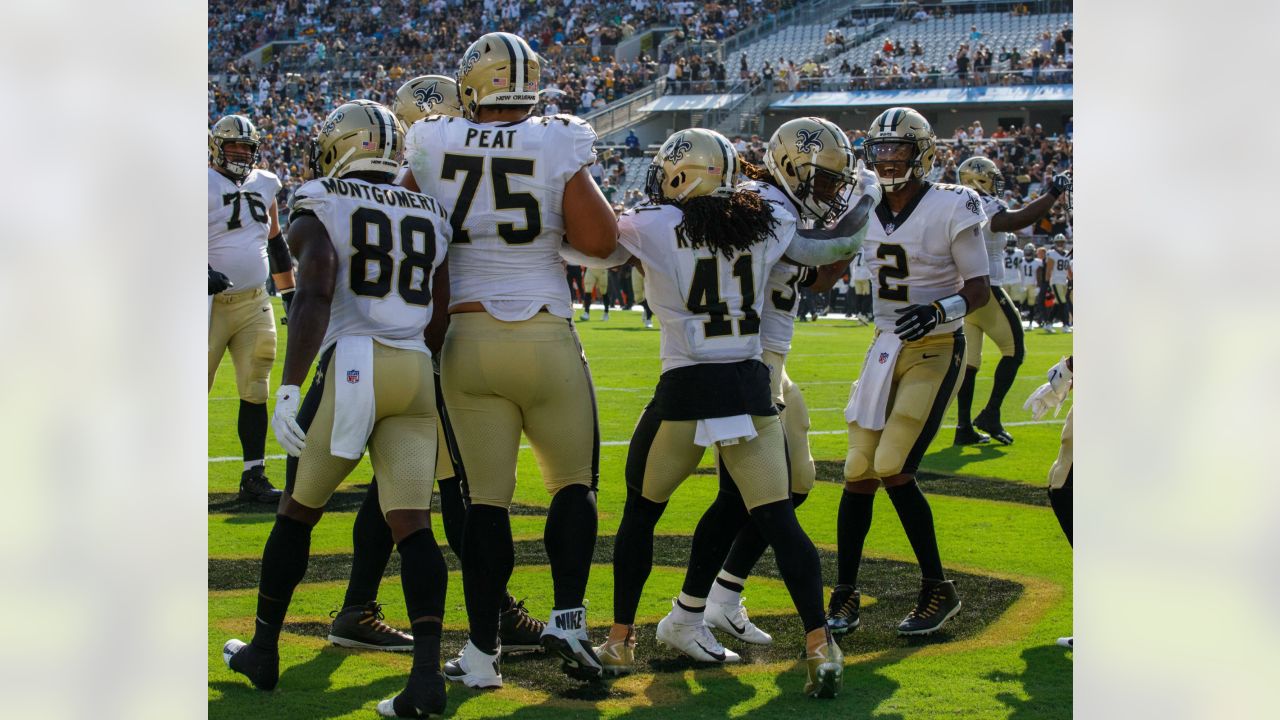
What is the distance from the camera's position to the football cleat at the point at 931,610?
500cm

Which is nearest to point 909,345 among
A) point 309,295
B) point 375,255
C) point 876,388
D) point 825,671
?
point 876,388

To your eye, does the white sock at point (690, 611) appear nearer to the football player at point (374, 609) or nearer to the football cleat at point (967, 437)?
the football player at point (374, 609)

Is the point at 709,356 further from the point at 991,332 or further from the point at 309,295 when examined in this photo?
the point at 991,332

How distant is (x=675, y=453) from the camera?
14.8 feet

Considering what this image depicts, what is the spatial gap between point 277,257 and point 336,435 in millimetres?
3527

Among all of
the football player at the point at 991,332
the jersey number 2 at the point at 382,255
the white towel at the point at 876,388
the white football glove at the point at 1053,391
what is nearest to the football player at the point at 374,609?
the jersey number 2 at the point at 382,255

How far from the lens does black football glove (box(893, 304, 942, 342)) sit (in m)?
4.97

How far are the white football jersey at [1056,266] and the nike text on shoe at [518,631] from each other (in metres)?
20.7

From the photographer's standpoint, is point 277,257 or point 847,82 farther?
point 847,82

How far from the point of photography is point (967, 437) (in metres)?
9.99

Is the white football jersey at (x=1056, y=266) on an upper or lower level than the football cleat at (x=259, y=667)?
upper

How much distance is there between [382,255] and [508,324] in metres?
0.45
